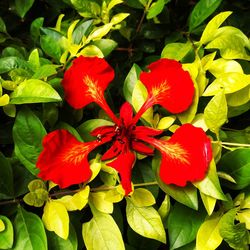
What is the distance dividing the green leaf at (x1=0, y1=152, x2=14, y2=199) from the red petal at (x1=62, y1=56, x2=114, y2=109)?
13 cm

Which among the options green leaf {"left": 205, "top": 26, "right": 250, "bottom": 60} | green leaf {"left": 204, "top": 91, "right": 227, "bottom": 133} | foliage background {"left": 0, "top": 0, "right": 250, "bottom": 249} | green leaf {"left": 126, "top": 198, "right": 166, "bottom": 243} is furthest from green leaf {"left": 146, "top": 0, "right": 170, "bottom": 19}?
green leaf {"left": 126, "top": 198, "right": 166, "bottom": 243}

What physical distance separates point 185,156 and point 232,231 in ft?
0.40

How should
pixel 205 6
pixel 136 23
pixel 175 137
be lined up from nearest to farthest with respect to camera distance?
1. pixel 175 137
2. pixel 205 6
3. pixel 136 23

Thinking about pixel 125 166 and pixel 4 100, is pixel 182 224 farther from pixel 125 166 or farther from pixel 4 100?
pixel 4 100

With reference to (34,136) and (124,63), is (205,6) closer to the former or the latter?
(124,63)

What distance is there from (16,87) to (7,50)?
0.14 meters

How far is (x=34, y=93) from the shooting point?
0.62 meters

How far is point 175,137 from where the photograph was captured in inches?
24.1

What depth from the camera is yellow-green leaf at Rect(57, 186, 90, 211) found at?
2.00 feet

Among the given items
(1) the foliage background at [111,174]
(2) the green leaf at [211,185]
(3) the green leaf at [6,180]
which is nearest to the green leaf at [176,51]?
(1) the foliage background at [111,174]

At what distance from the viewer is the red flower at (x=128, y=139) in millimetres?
590

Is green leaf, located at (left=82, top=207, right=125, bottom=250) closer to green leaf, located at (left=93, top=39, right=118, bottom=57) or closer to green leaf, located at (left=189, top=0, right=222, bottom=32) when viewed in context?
green leaf, located at (left=93, top=39, right=118, bottom=57)

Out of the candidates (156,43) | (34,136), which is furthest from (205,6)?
(34,136)

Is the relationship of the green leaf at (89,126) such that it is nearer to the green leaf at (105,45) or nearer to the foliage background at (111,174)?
the foliage background at (111,174)
